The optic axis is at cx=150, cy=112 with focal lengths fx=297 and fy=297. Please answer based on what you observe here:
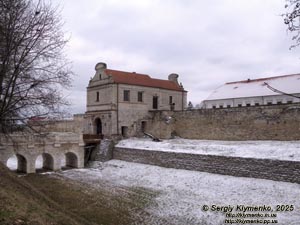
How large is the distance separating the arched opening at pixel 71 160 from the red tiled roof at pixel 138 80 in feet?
26.1

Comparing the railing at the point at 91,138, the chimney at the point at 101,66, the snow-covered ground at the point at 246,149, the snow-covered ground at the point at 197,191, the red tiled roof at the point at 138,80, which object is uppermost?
the chimney at the point at 101,66

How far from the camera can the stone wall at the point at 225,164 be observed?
1501 cm

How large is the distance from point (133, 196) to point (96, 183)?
13.4 feet

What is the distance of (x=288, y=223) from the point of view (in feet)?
33.6

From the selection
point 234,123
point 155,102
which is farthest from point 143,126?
point 234,123

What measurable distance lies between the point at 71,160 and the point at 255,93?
2063 cm

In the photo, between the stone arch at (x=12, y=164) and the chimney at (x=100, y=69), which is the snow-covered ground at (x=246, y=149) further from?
the stone arch at (x=12, y=164)

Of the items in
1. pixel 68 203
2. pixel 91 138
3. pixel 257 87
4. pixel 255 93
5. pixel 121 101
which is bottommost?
pixel 68 203

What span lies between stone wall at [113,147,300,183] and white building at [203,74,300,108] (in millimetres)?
12568

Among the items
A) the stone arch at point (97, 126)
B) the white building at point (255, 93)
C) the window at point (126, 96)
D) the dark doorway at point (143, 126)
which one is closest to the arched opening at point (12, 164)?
the stone arch at point (97, 126)

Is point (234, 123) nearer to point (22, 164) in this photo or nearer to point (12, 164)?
point (22, 164)

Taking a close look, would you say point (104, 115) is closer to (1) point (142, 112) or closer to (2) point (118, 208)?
(1) point (142, 112)

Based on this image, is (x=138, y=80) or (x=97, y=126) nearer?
(x=97, y=126)

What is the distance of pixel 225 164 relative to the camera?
690 inches
